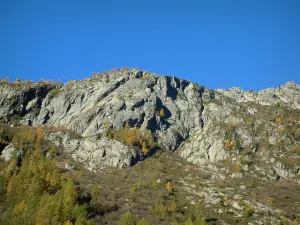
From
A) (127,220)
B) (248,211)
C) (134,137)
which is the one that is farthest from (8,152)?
(248,211)

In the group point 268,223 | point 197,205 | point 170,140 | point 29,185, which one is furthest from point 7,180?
point 170,140

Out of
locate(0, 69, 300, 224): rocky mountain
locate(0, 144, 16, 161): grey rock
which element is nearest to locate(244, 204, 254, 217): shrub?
locate(0, 69, 300, 224): rocky mountain

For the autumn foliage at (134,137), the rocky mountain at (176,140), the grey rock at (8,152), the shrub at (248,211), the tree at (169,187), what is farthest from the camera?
the autumn foliage at (134,137)

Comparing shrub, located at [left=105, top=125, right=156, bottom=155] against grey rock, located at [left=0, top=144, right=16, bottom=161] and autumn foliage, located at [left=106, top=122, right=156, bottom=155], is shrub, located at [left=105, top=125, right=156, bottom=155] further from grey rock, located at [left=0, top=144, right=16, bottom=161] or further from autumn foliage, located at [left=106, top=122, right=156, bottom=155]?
grey rock, located at [left=0, top=144, right=16, bottom=161]

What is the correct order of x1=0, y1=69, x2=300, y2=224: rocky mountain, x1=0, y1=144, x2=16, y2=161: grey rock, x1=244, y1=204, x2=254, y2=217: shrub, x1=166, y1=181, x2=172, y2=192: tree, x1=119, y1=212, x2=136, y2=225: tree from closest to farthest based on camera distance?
1. x1=119, y1=212, x2=136, y2=225: tree
2. x1=244, y1=204, x2=254, y2=217: shrub
3. x1=166, y1=181, x2=172, y2=192: tree
4. x1=0, y1=144, x2=16, y2=161: grey rock
5. x1=0, y1=69, x2=300, y2=224: rocky mountain

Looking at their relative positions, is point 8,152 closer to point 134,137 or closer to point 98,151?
point 98,151

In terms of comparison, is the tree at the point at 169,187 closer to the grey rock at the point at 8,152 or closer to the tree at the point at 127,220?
the tree at the point at 127,220

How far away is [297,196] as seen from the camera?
132 m

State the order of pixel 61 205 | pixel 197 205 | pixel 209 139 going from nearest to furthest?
pixel 61 205, pixel 197 205, pixel 209 139

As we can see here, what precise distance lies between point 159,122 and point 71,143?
54.9m

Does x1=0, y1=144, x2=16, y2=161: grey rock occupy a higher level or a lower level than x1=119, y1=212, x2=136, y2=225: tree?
higher

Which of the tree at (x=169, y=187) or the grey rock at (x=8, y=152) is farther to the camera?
the grey rock at (x=8, y=152)

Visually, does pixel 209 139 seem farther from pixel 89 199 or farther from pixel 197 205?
pixel 89 199

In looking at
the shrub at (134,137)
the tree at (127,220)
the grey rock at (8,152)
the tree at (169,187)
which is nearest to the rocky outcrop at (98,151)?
the shrub at (134,137)
